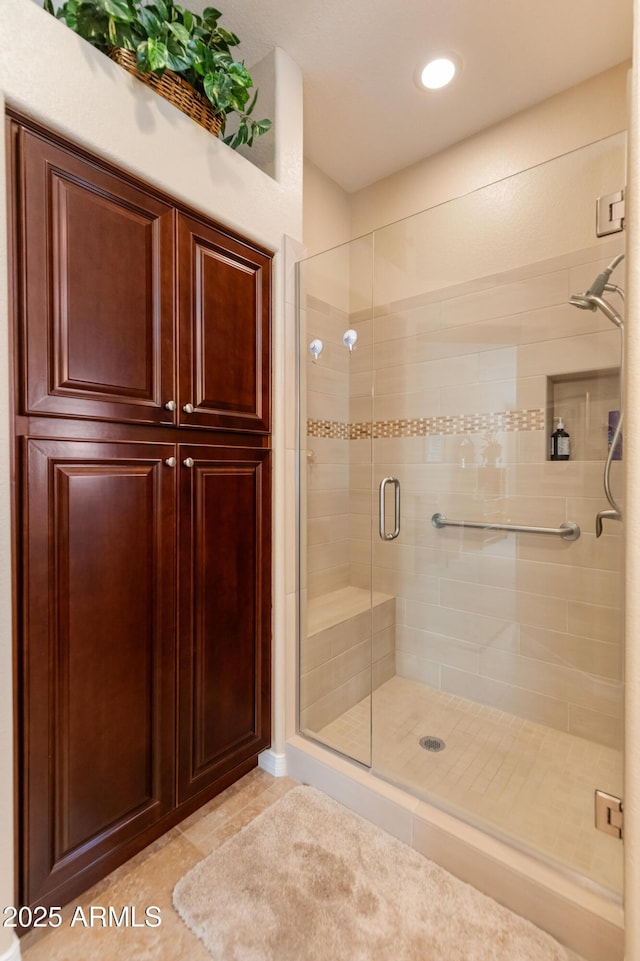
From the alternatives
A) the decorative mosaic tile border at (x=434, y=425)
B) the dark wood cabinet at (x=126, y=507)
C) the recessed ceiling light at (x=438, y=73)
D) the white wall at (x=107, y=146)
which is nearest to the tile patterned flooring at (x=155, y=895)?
the dark wood cabinet at (x=126, y=507)

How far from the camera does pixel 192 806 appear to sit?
4.71 ft

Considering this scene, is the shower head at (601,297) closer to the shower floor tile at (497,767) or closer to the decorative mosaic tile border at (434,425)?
the decorative mosaic tile border at (434,425)

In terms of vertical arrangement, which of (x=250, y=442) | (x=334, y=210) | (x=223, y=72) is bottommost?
(x=250, y=442)

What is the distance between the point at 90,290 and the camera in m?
1.13

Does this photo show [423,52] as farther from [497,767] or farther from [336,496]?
[497,767]

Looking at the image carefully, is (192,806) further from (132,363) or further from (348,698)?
(132,363)

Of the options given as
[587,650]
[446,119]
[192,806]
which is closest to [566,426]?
[587,650]

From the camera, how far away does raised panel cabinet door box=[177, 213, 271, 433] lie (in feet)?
4.47

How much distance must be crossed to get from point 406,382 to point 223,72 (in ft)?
4.33

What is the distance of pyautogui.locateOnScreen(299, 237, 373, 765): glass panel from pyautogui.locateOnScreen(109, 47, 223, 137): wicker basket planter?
571 mm

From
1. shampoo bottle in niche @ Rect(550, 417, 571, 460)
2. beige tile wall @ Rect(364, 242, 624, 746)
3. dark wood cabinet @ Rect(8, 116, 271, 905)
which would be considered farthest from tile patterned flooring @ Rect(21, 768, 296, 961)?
shampoo bottle in niche @ Rect(550, 417, 571, 460)

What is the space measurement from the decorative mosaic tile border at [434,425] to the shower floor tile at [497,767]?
3.95 ft

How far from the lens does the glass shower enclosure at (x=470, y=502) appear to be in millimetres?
1577

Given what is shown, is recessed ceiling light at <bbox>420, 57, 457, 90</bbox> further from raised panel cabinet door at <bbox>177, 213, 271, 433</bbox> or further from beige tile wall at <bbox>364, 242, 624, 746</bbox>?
raised panel cabinet door at <bbox>177, 213, 271, 433</bbox>
